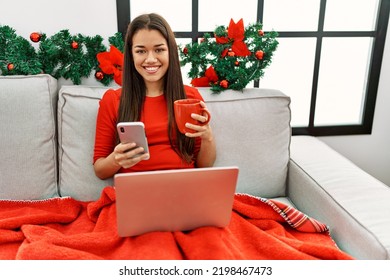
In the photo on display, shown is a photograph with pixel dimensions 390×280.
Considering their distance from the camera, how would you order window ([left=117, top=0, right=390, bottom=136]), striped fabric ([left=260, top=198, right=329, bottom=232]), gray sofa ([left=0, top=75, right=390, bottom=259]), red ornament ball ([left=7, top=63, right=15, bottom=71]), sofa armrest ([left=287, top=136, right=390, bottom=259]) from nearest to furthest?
sofa armrest ([left=287, top=136, right=390, bottom=259]), striped fabric ([left=260, top=198, right=329, bottom=232]), gray sofa ([left=0, top=75, right=390, bottom=259]), red ornament ball ([left=7, top=63, right=15, bottom=71]), window ([left=117, top=0, right=390, bottom=136])

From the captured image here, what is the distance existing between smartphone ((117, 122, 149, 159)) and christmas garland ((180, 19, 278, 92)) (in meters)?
0.57

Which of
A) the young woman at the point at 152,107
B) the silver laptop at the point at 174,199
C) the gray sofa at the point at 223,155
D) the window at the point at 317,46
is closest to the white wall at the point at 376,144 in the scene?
the window at the point at 317,46

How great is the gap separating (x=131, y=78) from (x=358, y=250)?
2.96 ft

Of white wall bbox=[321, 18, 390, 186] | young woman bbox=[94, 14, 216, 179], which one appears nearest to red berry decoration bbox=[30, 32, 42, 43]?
young woman bbox=[94, 14, 216, 179]

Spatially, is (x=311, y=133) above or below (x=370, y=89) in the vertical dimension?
below

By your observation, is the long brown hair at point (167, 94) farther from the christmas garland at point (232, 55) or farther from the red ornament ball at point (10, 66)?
the red ornament ball at point (10, 66)

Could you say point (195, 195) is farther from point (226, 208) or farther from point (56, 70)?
point (56, 70)

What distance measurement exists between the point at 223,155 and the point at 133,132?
0.53 metres

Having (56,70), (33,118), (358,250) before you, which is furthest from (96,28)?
(358,250)

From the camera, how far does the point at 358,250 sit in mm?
1147

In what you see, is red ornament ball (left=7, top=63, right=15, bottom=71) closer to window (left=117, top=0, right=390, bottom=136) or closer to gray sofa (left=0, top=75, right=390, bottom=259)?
gray sofa (left=0, top=75, right=390, bottom=259)

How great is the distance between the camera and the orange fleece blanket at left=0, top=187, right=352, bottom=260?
38.7 inches

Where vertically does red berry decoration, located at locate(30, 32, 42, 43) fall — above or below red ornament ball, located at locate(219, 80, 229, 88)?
above

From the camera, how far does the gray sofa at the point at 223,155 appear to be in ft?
4.42
